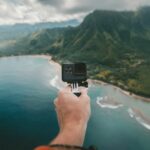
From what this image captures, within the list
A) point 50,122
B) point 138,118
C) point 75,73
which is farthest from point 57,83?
point 75,73

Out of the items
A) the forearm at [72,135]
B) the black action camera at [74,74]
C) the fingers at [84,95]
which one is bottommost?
the forearm at [72,135]

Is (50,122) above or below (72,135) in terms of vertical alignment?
below

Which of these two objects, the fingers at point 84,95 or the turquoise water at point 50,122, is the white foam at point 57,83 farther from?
the fingers at point 84,95

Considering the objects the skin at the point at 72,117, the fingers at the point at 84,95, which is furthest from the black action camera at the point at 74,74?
the skin at the point at 72,117

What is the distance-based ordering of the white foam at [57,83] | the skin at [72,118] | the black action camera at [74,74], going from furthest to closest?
the white foam at [57,83] → the black action camera at [74,74] → the skin at [72,118]

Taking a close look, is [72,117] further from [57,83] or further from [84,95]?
[57,83]

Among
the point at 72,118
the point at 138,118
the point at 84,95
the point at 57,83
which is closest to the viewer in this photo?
the point at 72,118

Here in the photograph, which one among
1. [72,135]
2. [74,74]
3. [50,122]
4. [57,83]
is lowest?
[57,83]
